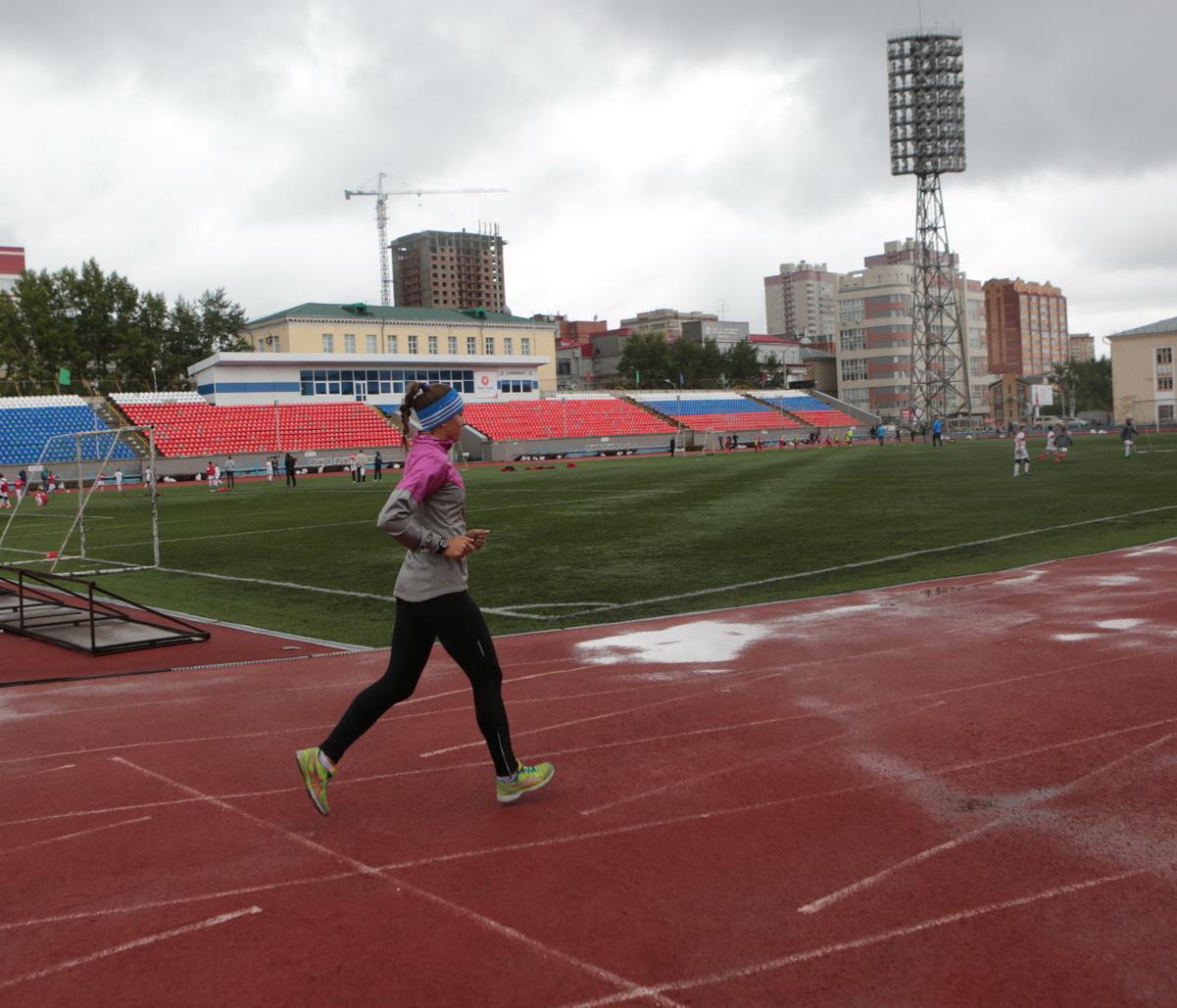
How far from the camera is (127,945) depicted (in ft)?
13.2

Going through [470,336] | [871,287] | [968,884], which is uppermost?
[871,287]

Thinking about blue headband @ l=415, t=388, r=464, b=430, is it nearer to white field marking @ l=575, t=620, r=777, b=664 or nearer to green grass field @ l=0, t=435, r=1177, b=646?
white field marking @ l=575, t=620, r=777, b=664

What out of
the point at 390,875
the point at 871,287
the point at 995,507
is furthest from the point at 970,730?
the point at 871,287

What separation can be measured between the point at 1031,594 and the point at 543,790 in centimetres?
769

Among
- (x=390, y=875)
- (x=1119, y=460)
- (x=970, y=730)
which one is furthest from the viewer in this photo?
(x=1119, y=460)

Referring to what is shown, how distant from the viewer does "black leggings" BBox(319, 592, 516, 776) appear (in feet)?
17.2

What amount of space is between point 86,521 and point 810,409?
73456mm

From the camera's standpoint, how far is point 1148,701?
22.4 feet


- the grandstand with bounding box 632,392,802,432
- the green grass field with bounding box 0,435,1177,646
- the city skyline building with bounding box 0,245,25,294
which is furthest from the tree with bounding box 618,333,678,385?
the green grass field with bounding box 0,435,1177,646

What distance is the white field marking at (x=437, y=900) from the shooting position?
3.65m

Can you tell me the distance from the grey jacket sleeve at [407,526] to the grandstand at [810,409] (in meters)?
83.9

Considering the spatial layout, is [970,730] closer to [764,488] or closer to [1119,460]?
[764,488]

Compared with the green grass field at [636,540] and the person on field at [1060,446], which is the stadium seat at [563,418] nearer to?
the green grass field at [636,540]

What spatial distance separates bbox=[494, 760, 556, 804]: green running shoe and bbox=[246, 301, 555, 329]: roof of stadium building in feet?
255
